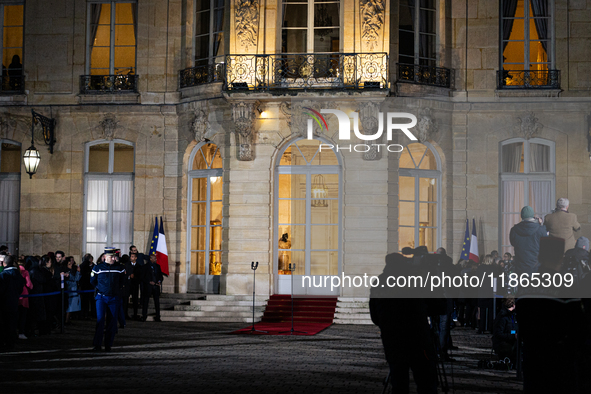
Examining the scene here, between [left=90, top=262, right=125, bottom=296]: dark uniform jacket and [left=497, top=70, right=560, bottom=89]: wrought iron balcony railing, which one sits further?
[left=497, top=70, right=560, bottom=89]: wrought iron balcony railing

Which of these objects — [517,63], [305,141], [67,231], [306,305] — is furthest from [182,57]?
[517,63]

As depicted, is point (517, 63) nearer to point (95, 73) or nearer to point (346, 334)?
point (346, 334)

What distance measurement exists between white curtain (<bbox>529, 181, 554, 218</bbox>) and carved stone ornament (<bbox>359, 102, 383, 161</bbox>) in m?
3.69

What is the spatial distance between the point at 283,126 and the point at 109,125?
4157 millimetres

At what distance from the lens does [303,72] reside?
17328 millimetres

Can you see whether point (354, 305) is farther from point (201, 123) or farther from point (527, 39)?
point (527, 39)

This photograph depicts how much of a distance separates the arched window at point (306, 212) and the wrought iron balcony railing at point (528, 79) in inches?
162

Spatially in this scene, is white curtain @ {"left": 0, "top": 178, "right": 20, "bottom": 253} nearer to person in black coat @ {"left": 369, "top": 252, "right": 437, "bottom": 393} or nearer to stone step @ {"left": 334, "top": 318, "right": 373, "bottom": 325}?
stone step @ {"left": 334, "top": 318, "right": 373, "bottom": 325}

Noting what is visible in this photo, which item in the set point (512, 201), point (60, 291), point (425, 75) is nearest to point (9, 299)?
point (60, 291)

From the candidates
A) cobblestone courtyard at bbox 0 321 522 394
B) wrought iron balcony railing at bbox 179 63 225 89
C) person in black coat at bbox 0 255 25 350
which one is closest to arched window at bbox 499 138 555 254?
cobblestone courtyard at bbox 0 321 522 394

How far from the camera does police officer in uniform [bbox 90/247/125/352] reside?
11.6 metres

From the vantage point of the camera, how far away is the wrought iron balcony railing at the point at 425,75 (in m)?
17.8

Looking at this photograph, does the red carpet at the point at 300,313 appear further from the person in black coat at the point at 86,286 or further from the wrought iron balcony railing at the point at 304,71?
the wrought iron balcony railing at the point at 304,71

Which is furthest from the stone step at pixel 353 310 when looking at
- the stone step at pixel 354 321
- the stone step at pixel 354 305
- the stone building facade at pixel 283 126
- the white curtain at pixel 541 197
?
the white curtain at pixel 541 197
